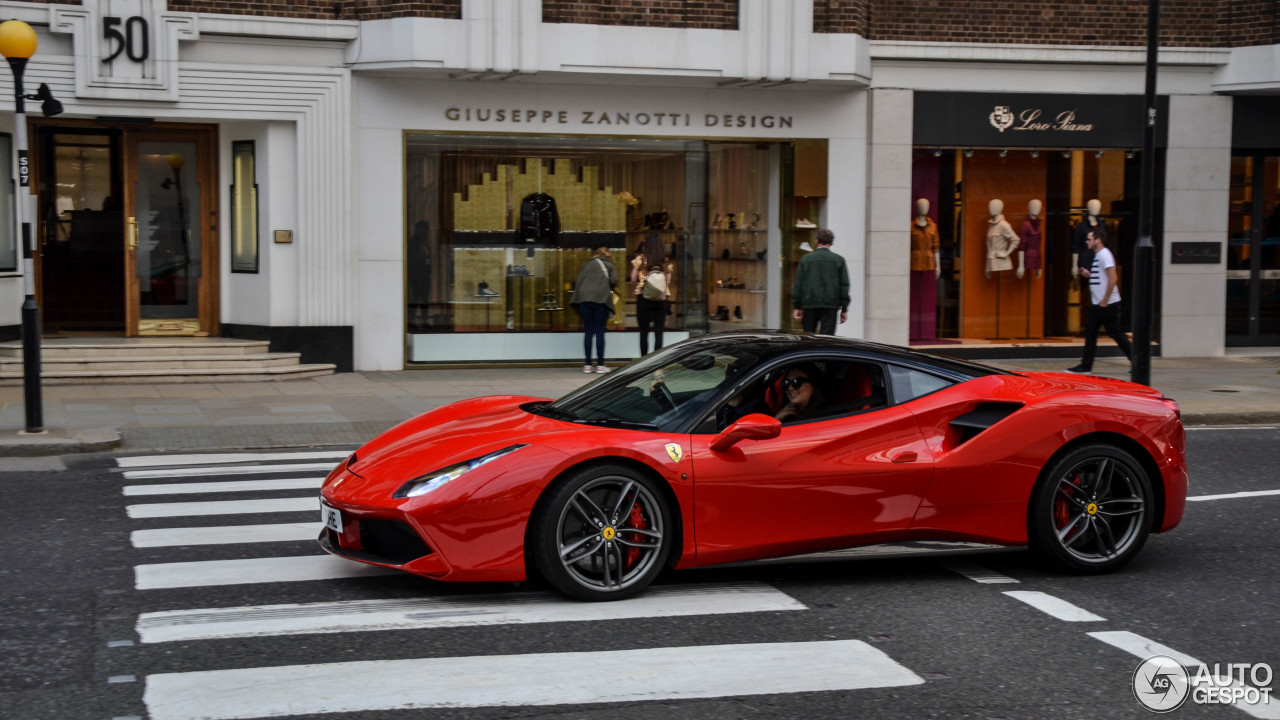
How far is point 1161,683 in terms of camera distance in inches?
213

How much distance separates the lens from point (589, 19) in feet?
58.7

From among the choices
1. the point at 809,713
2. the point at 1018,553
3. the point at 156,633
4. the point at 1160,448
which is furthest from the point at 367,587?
the point at 1160,448

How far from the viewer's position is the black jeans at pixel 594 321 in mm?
18000

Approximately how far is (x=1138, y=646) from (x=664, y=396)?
8.30 ft

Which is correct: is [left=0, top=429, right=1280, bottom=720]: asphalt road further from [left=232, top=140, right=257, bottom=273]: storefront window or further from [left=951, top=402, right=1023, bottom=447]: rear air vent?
[left=232, top=140, right=257, bottom=273]: storefront window

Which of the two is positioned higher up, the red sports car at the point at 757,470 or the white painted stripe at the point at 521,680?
the red sports car at the point at 757,470

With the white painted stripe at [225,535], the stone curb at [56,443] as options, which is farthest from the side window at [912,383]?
the stone curb at [56,443]

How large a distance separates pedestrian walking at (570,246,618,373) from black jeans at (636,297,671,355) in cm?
46

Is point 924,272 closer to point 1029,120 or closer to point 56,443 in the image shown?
point 1029,120

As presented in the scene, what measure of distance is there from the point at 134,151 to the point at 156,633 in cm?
1375

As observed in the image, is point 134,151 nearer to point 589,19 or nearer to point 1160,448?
point 589,19

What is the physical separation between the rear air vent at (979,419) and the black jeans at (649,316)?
444 inches

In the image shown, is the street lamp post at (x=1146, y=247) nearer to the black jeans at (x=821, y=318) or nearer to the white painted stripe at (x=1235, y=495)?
the black jeans at (x=821, y=318)

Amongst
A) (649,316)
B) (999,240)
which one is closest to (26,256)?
(649,316)
